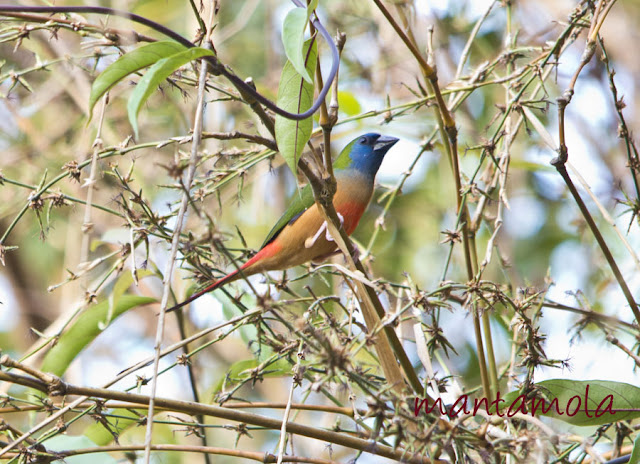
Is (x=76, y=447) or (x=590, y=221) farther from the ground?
(x=590, y=221)

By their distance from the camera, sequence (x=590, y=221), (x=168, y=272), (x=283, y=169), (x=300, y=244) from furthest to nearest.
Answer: (x=283, y=169)
(x=300, y=244)
(x=590, y=221)
(x=168, y=272)

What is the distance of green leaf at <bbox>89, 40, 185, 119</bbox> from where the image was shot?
1.39 m

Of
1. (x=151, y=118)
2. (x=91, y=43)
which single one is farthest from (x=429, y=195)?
(x=91, y=43)

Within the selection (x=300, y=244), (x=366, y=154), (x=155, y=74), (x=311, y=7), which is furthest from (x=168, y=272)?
(x=366, y=154)

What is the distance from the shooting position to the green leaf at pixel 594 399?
5.85 ft

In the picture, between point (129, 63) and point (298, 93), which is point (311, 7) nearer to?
point (298, 93)

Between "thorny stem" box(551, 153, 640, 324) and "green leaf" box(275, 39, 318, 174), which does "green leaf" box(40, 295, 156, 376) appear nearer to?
"green leaf" box(275, 39, 318, 174)

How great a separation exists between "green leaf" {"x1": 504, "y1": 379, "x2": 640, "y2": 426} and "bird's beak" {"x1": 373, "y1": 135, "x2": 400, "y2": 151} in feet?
6.10

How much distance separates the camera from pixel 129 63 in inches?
54.9

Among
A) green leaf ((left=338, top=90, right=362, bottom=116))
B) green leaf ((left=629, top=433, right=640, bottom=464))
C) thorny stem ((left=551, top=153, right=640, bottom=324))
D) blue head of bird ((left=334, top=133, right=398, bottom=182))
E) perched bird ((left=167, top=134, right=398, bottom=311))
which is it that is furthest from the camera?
blue head of bird ((left=334, top=133, right=398, bottom=182))

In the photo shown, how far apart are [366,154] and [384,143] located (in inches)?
5.3

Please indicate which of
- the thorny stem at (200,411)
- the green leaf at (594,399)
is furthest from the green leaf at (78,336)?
the green leaf at (594,399)

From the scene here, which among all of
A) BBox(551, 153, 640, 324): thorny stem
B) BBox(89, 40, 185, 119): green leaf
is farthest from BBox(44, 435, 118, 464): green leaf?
BBox(551, 153, 640, 324): thorny stem

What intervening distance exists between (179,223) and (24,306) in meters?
4.83
